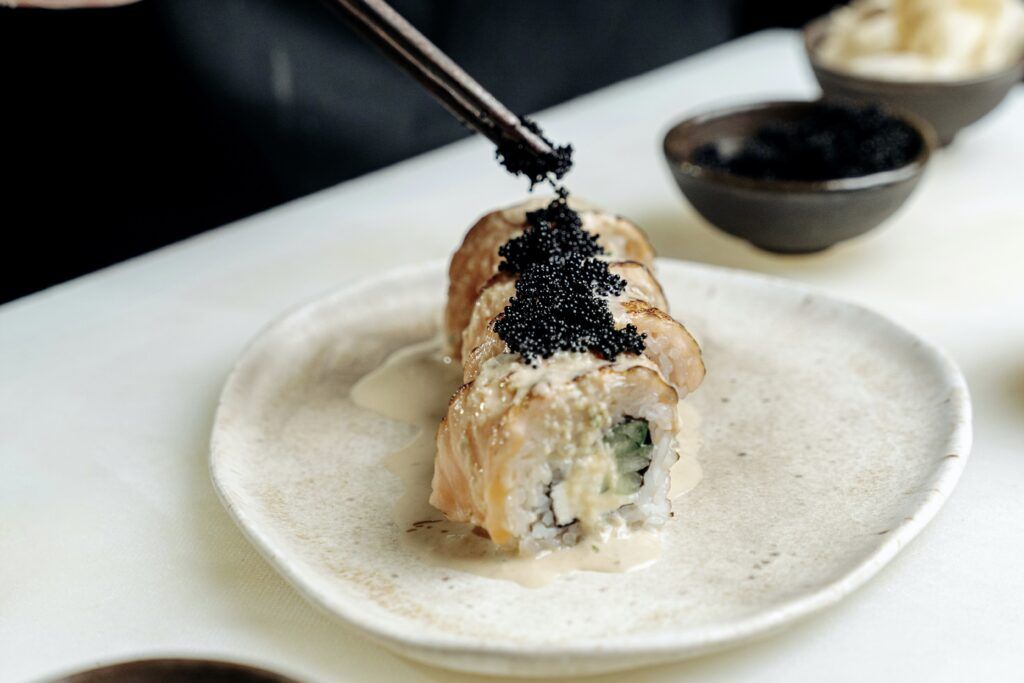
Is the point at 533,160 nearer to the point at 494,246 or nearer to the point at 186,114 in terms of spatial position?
the point at 494,246

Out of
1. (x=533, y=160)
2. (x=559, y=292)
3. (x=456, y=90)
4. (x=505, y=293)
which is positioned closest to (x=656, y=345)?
(x=559, y=292)

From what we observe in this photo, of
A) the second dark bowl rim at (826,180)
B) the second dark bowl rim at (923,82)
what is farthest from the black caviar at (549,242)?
the second dark bowl rim at (923,82)

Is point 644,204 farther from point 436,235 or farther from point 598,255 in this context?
point 598,255

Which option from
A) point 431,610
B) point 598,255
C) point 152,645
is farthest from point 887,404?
point 152,645

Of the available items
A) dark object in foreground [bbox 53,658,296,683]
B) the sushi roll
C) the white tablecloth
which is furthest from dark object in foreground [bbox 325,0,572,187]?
dark object in foreground [bbox 53,658,296,683]

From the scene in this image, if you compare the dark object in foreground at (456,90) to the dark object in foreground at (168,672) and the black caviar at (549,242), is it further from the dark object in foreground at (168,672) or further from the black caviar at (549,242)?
the dark object in foreground at (168,672)

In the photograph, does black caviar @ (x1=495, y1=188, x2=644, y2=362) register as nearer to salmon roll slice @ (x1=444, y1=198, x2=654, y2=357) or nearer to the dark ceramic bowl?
salmon roll slice @ (x1=444, y1=198, x2=654, y2=357)

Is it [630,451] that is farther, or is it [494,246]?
[494,246]
